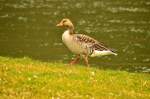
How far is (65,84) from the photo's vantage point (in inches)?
773

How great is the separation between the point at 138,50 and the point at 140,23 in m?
11.6

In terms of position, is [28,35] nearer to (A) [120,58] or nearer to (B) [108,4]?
(A) [120,58]

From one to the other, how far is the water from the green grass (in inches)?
598

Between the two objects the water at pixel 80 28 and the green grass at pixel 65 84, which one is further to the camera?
→ the water at pixel 80 28

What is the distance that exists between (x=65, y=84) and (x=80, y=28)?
34.9 m

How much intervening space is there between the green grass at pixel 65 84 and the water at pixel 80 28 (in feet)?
49.8

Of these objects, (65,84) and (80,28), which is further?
(80,28)

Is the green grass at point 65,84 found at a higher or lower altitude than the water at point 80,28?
higher

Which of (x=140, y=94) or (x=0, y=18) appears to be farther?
(x=0, y=18)

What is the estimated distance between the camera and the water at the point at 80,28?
43.5 m

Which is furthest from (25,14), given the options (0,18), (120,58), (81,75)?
(81,75)

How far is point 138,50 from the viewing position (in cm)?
4572

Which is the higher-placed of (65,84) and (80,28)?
(65,84)

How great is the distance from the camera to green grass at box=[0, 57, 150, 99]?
17.9m
